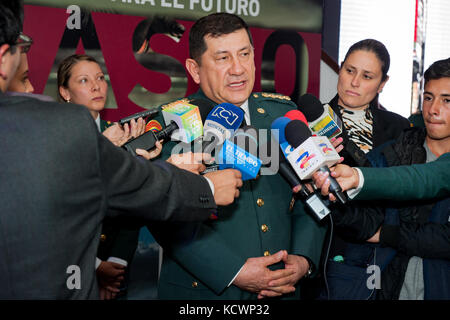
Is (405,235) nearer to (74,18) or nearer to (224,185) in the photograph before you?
(224,185)

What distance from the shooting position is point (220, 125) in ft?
4.67

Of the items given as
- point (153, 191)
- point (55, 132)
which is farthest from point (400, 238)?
point (55, 132)

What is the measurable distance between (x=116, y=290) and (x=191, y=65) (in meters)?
1.32

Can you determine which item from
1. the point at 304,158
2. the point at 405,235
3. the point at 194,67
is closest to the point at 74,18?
the point at 194,67

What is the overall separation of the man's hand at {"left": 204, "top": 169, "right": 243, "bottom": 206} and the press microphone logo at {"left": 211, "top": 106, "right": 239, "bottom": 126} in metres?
0.21

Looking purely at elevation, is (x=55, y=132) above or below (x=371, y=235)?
above

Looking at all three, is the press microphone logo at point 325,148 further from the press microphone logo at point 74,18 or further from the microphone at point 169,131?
the press microphone logo at point 74,18

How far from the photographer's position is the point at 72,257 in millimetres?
965

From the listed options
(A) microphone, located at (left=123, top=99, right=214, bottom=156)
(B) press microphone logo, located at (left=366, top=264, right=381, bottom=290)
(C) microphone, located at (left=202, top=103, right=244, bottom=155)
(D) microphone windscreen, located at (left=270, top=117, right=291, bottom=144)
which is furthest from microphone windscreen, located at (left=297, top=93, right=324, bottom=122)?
(B) press microphone logo, located at (left=366, top=264, right=381, bottom=290)

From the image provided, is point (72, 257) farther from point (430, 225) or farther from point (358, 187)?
point (430, 225)

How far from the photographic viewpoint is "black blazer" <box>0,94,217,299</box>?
2.86 feet

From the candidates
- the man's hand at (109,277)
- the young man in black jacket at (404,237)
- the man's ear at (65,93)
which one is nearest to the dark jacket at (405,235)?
the young man in black jacket at (404,237)

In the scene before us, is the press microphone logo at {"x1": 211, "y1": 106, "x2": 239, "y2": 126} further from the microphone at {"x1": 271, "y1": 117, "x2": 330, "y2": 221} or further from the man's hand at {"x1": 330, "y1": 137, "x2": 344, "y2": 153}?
the man's hand at {"x1": 330, "y1": 137, "x2": 344, "y2": 153}

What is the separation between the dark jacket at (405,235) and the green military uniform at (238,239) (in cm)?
18
